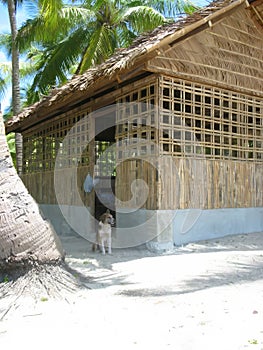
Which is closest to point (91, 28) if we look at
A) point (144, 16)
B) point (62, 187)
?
point (144, 16)

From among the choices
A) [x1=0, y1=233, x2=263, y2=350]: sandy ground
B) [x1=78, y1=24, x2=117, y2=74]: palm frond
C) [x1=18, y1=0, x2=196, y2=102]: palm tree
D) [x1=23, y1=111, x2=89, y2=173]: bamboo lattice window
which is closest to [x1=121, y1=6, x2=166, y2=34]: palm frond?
[x1=18, y1=0, x2=196, y2=102]: palm tree

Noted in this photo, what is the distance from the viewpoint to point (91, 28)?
15023 mm

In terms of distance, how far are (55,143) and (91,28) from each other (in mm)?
5762

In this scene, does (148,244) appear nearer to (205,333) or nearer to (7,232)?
(7,232)

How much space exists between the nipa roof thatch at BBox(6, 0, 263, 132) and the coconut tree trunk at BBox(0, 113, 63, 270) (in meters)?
2.94

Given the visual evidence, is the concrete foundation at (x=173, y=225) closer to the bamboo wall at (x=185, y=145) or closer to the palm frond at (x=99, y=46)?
the bamboo wall at (x=185, y=145)

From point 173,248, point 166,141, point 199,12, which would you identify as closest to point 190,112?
point 166,141

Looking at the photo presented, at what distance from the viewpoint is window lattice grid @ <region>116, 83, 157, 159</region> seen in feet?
25.1

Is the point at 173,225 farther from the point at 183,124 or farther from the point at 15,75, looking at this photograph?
the point at 15,75

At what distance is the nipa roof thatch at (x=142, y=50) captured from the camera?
680 centimetres

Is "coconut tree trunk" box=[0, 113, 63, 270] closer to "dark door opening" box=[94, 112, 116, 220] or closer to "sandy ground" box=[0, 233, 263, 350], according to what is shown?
"sandy ground" box=[0, 233, 263, 350]

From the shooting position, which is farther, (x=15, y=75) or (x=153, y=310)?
(x=15, y=75)

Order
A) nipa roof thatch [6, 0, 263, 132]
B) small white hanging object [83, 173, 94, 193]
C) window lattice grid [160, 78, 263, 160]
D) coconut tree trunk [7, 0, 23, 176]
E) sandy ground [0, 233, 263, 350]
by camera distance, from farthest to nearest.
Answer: coconut tree trunk [7, 0, 23, 176] → small white hanging object [83, 173, 94, 193] → window lattice grid [160, 78, 263, 160] → nipa roof thatch [6, 0, 263, 132] → sandy ground [0, 233, 263, 350]

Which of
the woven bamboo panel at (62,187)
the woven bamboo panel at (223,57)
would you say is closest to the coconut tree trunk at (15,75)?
the woven bamboo panel at (62,187)
